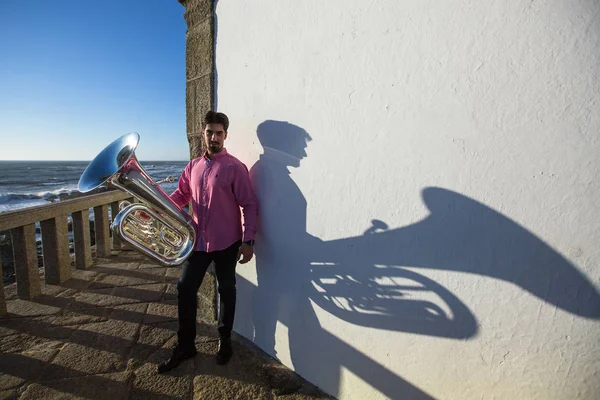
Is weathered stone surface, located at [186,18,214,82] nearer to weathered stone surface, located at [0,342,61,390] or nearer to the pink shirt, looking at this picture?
the pink shirt

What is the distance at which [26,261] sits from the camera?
124 inches

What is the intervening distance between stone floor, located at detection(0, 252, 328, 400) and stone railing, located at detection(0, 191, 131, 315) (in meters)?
0.27

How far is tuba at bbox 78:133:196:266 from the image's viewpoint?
203 cm

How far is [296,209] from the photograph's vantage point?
195cm

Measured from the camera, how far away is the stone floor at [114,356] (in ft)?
6.32

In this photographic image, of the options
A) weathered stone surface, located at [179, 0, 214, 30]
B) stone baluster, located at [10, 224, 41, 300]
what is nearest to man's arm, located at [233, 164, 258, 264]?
weathered stone surface, located at [179, 0, 214, 30]

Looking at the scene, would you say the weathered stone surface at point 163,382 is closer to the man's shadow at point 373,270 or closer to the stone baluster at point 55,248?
the man's shadow at point 373,270

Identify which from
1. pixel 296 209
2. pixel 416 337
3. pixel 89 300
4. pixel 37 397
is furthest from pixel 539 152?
pixel 89 300

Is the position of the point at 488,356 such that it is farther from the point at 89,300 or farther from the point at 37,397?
the point at 89,300

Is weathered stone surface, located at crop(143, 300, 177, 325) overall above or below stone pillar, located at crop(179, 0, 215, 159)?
below

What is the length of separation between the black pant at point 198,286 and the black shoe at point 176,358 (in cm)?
4

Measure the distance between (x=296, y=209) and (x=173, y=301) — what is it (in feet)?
7.24

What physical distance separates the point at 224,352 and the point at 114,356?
0.91 metres

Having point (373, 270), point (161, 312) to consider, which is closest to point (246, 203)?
point (373, 270)
